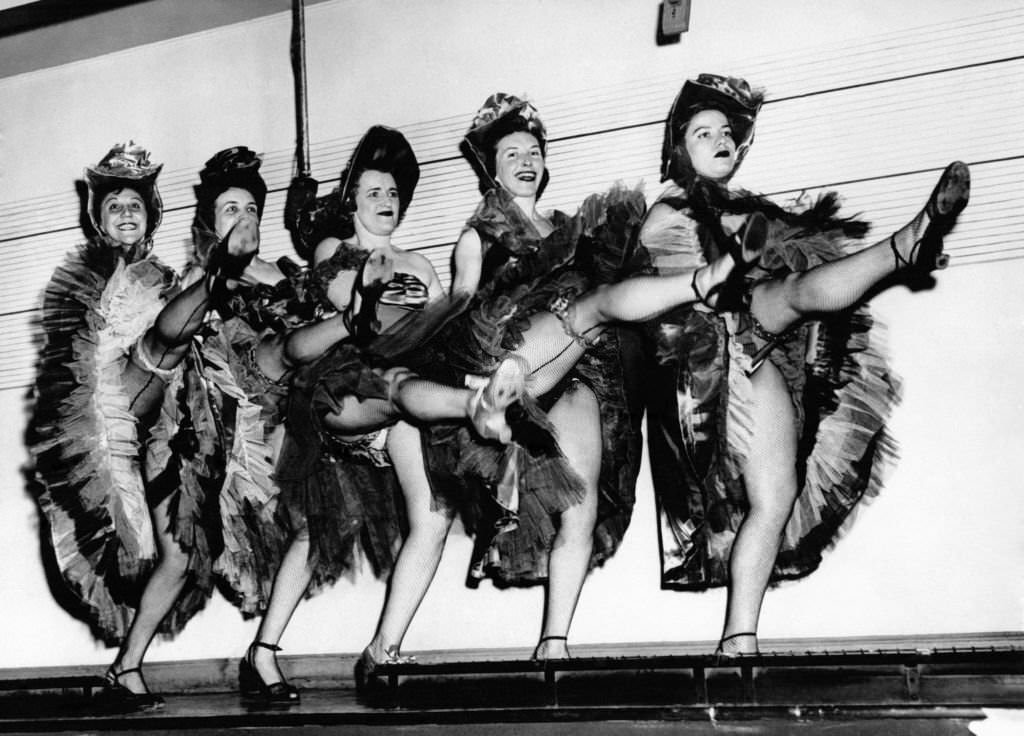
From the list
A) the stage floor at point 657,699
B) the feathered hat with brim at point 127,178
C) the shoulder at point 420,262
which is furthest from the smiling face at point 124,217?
the stage floor at point 657,699

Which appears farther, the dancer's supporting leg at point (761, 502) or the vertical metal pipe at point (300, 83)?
the vertical metal pipe at point (300, 83)

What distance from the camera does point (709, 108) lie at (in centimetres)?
296

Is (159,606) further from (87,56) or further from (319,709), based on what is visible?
(87,56)

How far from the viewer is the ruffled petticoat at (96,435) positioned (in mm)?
3314

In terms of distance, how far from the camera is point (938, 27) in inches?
112

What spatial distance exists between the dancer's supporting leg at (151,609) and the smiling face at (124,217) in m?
0.92

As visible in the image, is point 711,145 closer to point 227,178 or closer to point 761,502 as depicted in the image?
point 761,502

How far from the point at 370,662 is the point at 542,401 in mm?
806

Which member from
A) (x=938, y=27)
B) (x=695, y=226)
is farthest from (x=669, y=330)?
(x=938, y=27)

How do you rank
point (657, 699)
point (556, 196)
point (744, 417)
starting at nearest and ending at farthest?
point (657, 699), point (744, 417), point (556, 196)

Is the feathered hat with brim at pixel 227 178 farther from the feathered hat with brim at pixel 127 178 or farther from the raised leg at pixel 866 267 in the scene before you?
the raised leg at pixel 866 267

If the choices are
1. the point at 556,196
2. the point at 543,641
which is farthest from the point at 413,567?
the point at 556,196

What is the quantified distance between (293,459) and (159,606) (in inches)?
23.1

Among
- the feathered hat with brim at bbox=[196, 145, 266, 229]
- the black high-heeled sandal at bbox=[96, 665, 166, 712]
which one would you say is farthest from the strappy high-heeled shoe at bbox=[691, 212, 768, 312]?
the black high-heeled sandal at bbox=[96, 665, 166, 712]
